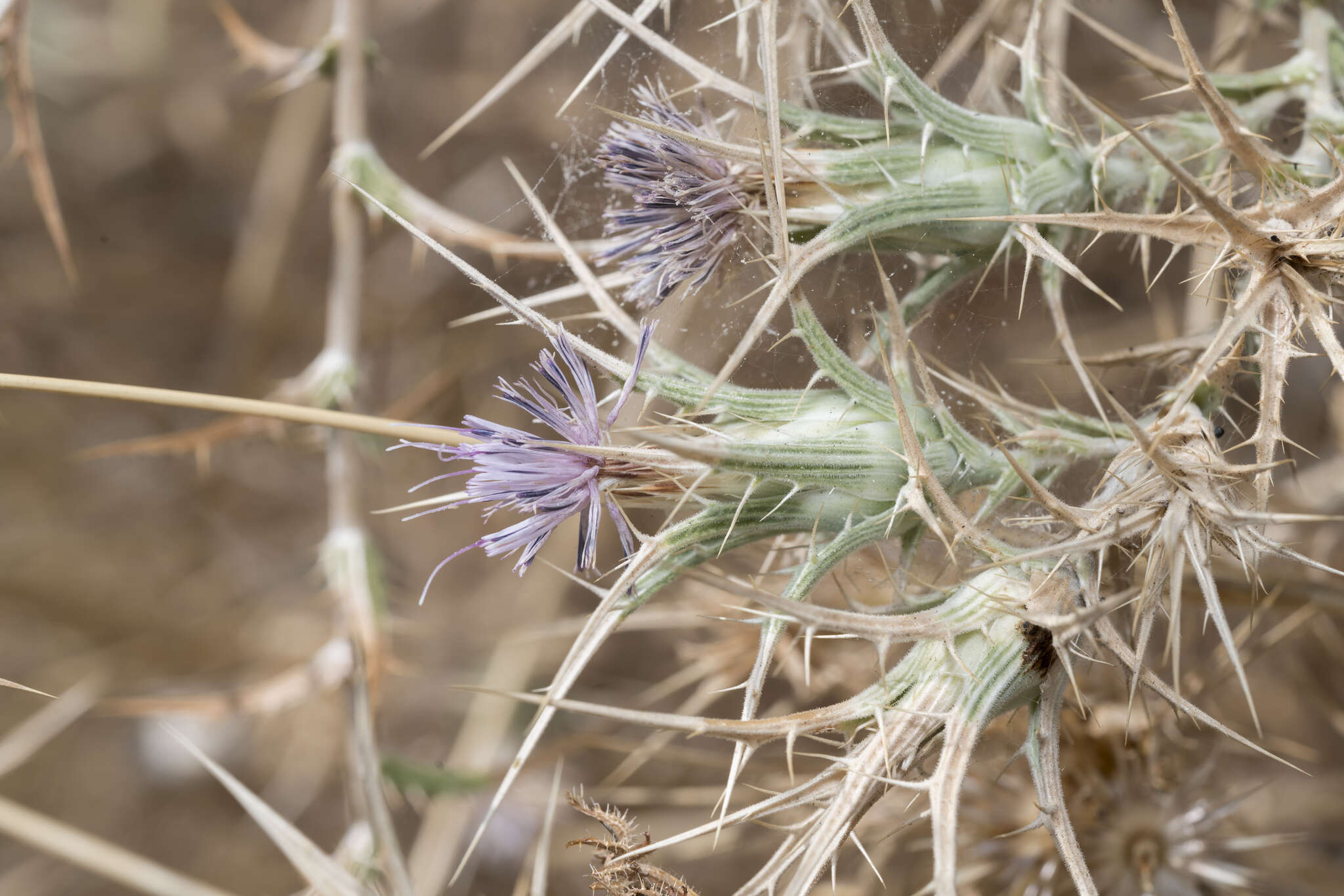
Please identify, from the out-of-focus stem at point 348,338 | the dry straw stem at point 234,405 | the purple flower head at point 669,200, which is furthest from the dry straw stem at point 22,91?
the purple flower head at point 669,200

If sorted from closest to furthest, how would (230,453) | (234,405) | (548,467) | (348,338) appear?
(548,467)
(234,405)
(348,338)
(230,453)

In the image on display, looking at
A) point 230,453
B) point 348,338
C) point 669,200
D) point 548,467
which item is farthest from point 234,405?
point 230,453

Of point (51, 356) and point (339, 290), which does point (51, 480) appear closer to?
point (51, 356)

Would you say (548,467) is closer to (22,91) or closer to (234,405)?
(234,405)

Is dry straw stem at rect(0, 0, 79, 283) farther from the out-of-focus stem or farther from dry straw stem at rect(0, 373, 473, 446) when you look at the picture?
dry straw stem at rect(0, 373, 473, 446)

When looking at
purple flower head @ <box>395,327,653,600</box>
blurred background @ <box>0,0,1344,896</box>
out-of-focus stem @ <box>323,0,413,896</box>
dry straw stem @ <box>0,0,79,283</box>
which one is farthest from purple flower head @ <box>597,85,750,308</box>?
blurred background @ <box>0,0,1344,896</box>

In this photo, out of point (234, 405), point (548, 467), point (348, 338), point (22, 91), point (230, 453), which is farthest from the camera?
point (230, 453)

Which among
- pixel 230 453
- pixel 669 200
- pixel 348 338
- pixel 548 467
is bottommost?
pixel 230 453
